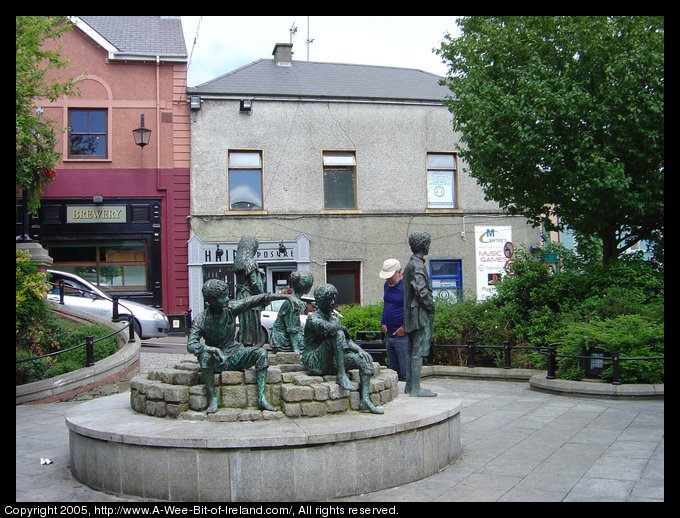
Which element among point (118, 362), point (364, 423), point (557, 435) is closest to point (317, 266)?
point (118, 362)

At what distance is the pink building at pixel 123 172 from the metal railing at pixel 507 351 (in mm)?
11014

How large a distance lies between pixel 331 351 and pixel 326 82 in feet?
63.7

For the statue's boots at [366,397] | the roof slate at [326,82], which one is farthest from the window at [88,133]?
the statue's boots at [366,397]

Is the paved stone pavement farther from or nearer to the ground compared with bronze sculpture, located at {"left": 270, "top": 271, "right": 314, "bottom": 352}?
nearer to the ground

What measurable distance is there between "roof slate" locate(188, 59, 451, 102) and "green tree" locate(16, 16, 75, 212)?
7.50 metres

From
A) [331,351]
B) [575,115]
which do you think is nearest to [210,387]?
[331,351]

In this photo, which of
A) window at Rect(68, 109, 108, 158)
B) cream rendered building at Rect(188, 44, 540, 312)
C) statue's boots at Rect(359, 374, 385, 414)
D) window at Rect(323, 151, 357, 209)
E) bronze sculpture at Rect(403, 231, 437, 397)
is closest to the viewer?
statue's boots at Rect(359, 374, 385, 414)

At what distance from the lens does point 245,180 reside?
2292 cm

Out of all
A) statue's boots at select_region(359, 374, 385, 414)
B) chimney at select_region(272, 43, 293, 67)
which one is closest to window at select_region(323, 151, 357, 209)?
chimney at select_region(272, 43, 293, 67)

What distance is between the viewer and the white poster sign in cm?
2447

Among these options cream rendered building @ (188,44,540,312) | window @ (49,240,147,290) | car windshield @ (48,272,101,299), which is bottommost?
car windshield @ (48,272,101,299)

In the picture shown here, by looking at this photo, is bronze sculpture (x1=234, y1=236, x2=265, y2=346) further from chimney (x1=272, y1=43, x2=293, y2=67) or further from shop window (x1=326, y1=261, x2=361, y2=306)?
chimney (x1=272, y1=43, x2=293, y2=67)

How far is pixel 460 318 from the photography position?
13117mm
